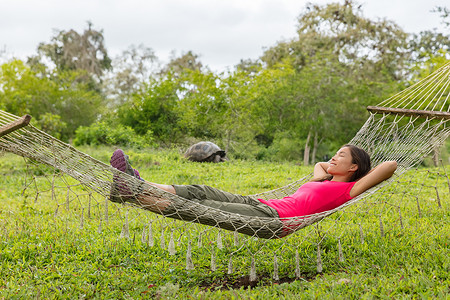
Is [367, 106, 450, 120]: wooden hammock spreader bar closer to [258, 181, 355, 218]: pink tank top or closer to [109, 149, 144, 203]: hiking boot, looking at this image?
[258, 181, 355, 218]: pink tank top

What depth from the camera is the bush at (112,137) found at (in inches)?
356

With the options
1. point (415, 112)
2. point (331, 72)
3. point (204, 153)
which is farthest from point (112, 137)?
point (415, 112)

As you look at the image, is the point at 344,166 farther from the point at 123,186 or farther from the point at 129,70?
the point at 129,70

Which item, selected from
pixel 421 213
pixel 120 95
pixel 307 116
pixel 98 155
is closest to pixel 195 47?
pixel 120 95

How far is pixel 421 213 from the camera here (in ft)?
10.9

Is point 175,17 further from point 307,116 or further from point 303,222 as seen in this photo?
point 303,222

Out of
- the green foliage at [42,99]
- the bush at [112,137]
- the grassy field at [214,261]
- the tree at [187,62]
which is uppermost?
the tree at [187,62]

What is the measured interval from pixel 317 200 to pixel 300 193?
5.6 inches

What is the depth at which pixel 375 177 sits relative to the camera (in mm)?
2281

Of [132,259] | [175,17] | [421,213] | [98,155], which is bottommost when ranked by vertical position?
[132,259]

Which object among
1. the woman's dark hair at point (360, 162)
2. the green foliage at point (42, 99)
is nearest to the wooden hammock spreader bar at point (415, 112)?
the woman's dark hair at point (360, 162)

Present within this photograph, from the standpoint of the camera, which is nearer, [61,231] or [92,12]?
[61,231]

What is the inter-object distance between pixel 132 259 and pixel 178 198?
2.43 ft

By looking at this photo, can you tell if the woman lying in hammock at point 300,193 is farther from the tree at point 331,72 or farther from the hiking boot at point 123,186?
the tree at point 331,72
